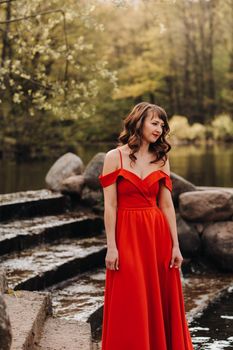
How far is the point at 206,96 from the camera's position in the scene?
145ft

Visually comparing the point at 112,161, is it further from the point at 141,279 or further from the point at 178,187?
the point at 178,187

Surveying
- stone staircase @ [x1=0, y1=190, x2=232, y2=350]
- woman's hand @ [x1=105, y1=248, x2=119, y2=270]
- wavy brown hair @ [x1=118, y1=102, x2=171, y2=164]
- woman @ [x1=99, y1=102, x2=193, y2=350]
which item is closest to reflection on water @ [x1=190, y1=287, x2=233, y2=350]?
stone staircase @ [x1=0, y1=190, x2=232, y2=350]

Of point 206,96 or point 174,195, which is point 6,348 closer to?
point 174,195

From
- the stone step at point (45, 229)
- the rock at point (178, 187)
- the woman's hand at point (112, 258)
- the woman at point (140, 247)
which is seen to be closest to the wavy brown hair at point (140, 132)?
the woman at point (140, 247)

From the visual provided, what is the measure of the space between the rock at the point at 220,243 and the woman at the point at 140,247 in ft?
14.8

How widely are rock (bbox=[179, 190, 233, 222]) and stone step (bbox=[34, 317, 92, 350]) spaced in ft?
13.0

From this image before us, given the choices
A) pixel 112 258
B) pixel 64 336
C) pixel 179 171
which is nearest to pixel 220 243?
pixel 64 336

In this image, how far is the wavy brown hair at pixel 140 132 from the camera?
4121mm

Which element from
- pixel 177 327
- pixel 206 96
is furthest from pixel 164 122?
pixel 206 96

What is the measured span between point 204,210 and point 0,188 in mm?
7984

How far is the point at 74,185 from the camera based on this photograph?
10.7m

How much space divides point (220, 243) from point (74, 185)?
3.00 meters

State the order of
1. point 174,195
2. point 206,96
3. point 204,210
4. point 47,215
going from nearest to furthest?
point 204,210 < point 174,195 < point 47,215 < point 206,96

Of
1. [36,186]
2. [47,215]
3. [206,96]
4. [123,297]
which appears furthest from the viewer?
[206,96]
